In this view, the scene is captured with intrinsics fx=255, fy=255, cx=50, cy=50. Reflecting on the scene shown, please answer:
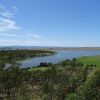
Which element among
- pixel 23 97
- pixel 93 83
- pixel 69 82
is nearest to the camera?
pixel 93 83

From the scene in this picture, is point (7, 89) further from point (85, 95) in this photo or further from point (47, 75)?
point (85, 95)

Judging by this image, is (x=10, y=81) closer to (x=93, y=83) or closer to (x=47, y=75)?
(x=47, y=75)

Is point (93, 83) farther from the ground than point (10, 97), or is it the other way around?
point (93, 83)

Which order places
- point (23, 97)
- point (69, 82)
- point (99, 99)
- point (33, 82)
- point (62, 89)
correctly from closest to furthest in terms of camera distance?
point (99, 99) < point (23, 97) < point (62, 89) < point (69, 82) < point (33, 82)

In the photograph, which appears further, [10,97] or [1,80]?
[1,80]

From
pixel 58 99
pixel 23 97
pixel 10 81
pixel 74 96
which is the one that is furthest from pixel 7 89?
pixel 74 96

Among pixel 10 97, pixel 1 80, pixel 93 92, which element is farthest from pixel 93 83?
pixel 1 80

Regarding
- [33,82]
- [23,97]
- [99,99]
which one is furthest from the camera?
[33,82]

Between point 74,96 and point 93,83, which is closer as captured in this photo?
point 74,96

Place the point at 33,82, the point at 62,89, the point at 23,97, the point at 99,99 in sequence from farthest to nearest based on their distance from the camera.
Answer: the point at 33,82
the point at 62,89
the point at 23,97
the point at 99,99
